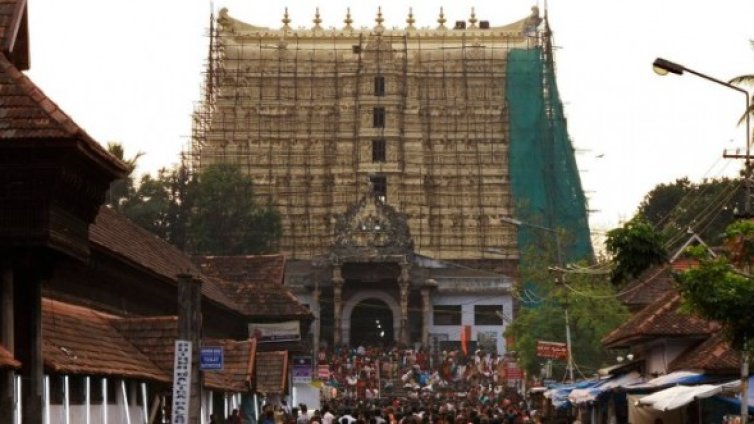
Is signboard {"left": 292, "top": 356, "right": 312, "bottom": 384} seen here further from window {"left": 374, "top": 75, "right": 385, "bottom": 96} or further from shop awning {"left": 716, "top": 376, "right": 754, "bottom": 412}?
window {"left": 374, "top": 75, "right": 385, "bottom": 96}

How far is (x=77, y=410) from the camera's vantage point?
2677 centimetres

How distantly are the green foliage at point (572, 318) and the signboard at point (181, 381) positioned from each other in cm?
3091

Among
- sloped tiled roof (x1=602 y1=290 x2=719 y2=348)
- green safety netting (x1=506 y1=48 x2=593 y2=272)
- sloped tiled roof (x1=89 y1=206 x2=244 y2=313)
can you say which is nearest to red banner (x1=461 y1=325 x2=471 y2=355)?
green safety netting (x1=506 y1=48 x2=593 y2=272)

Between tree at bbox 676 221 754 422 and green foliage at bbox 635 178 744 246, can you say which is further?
green foliage at bbox 635 178 744 246

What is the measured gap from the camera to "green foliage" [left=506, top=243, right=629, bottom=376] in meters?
65.4

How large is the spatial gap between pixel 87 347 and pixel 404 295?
247ft

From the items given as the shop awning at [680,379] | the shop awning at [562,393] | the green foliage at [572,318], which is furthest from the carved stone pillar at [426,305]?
the shop awning at [680,379]

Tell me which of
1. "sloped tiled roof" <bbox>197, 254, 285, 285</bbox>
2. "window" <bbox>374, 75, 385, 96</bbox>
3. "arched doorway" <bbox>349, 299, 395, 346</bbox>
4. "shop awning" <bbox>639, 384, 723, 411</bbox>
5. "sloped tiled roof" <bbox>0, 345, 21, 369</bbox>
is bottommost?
"sloped tiled roof" <bbox>0, 345, 21, 369</bbox>

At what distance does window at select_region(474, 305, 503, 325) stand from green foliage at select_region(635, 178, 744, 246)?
9.84 m

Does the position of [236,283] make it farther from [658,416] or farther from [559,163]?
[559,163]

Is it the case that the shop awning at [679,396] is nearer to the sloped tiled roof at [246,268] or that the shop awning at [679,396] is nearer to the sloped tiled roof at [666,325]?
the sloped tiled roof at [666,325]

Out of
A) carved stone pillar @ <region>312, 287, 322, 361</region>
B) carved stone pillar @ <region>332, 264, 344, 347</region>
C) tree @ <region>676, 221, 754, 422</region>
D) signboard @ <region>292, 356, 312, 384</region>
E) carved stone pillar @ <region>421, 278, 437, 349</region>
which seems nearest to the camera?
tree @ <region>676, 221, 754, 422</region>

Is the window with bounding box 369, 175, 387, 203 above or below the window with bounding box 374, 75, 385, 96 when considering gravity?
below

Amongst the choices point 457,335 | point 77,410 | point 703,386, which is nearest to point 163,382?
point 77,410
